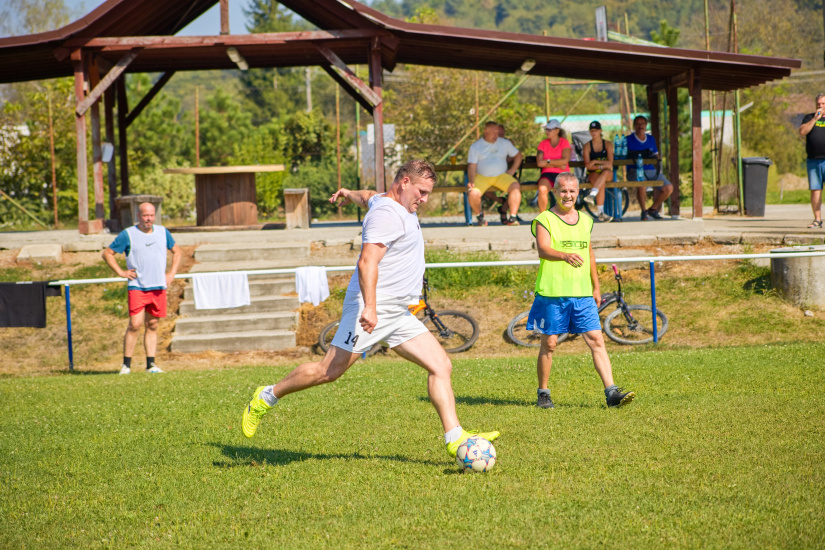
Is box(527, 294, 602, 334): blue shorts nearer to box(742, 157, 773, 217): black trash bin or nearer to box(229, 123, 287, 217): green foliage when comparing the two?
box(742, 157, 773, 217): black trash bin

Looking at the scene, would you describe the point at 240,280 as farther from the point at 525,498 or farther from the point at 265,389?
the point at 525,498

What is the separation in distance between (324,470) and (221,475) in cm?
67

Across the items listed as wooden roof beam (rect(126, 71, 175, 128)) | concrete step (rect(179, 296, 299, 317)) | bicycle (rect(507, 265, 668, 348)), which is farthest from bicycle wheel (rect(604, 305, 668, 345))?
wooden roof beam (rect(126, 71, 175, 128))

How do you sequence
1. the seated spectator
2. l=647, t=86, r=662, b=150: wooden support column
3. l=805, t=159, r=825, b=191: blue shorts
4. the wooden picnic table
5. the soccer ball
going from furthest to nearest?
1. l=647, t=86, r=662, b=150: wooden support column
2. the wooden picnic table
3. the seated spectator
4. l=805, t=159, r=825, b=191: blue shorts
5. the soccer ball

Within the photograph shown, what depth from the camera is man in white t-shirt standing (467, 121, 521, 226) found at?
48.7 feet

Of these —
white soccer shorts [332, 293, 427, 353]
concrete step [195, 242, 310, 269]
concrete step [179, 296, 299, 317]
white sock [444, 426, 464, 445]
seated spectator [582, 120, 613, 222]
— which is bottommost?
white sock [444, 426, 464, 445]

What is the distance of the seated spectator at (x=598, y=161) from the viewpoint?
15.1 meters

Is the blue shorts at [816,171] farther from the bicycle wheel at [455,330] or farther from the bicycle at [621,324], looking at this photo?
the bicycle wheel at [455,330]

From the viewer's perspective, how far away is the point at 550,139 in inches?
587

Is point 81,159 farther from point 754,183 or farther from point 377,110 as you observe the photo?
point 754,183

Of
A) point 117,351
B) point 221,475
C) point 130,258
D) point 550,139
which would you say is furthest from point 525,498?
point 550,139

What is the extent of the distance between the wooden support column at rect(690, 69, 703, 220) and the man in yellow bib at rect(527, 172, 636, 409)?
927 cm

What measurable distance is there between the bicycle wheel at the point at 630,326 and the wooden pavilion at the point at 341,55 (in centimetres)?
481

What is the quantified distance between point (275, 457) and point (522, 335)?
6.68 metres
